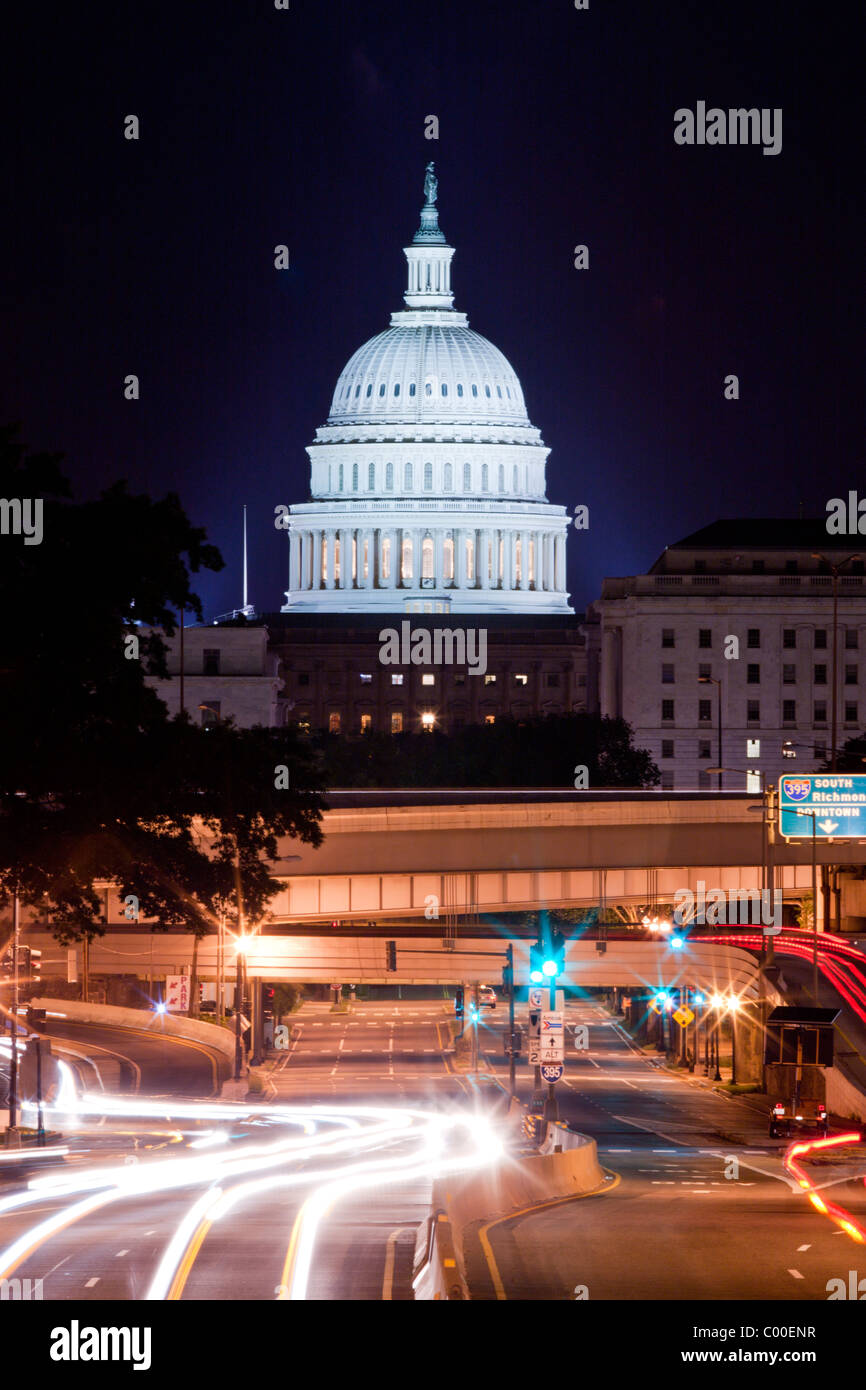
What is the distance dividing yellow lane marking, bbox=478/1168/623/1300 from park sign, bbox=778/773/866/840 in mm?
32085

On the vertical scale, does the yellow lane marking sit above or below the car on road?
above

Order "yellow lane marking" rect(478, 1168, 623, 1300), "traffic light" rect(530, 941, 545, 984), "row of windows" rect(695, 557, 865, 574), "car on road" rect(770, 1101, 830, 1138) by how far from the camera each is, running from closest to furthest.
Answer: "yellow lane marking" rect(478, 1168, 623, 1300), "car on road" rect(770, 1101, 830, 1138), "traffic light" rect(530, 941, 545, 984), "row of windows" rect(695, 557, 865, 574)

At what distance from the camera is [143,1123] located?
2258 inches

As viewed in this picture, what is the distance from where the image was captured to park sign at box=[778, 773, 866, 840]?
73.4m

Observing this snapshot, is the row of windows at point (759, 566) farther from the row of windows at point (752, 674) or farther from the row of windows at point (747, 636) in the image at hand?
the row of windows at point (752, 674)

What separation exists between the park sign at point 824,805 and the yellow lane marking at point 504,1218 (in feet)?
105

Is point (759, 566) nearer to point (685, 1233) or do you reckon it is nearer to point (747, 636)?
point (747, 636)

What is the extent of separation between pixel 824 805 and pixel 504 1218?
146 feet

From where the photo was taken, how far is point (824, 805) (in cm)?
7475

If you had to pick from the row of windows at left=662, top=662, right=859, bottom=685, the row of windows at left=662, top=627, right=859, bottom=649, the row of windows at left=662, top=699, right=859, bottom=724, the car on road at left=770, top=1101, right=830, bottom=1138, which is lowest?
the car on road at left=770, top=1101, right=830, bottom=1138

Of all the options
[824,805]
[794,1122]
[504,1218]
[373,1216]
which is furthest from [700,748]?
[373,1216]

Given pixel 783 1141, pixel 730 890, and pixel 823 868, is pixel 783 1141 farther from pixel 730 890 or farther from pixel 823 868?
pixel 823 868

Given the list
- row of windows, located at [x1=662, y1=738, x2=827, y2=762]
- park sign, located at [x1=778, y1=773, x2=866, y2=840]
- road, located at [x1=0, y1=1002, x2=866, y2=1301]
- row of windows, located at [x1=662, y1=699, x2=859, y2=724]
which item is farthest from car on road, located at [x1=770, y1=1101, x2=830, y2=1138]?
row of windows, located at [x1=662, y1=738, x2=827, y2=762]

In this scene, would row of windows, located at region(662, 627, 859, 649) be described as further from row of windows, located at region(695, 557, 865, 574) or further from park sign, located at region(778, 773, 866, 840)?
park sign, located at region(778, 773, 866, 840)
